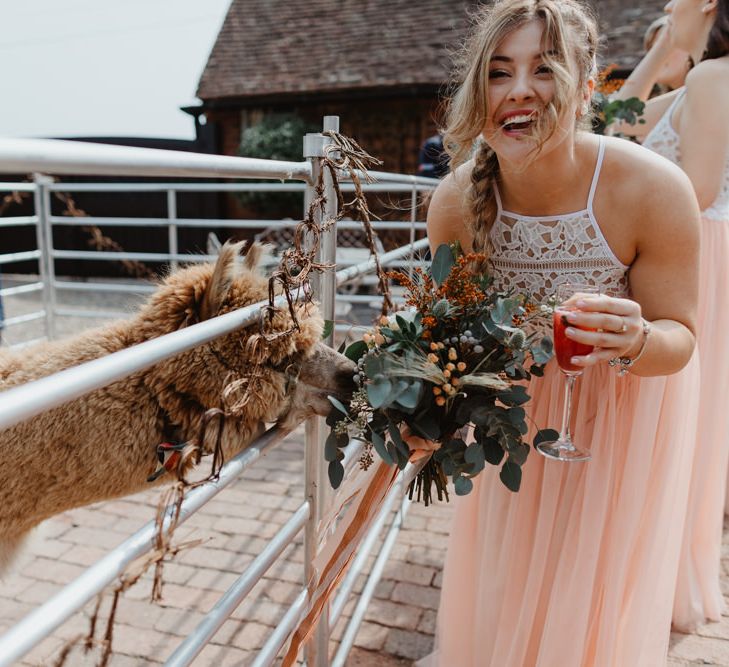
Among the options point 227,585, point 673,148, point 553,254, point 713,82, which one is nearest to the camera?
point 553,254

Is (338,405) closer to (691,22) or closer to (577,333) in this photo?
(577,333)

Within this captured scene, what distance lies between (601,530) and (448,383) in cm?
83

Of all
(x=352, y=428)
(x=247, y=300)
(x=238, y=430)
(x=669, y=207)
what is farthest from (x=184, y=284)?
(x=669, y=207)

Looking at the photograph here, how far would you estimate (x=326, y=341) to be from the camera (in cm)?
162

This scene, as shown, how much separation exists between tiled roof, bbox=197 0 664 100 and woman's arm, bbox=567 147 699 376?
1054 centimetres

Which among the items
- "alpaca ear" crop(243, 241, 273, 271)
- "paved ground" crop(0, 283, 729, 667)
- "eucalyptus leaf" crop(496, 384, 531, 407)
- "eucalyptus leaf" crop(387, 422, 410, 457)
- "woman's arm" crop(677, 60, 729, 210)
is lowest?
"paved ground" crop(0, 283, 729, 667)

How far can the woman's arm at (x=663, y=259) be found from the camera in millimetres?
1572

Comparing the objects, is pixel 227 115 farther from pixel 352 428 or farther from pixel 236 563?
pixel 352 428

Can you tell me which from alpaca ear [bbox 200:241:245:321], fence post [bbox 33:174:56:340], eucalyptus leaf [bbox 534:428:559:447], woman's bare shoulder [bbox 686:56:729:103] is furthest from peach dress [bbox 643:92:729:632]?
fence post [bbox 33:174:56:340]

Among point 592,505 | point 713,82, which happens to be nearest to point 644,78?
point 713,82

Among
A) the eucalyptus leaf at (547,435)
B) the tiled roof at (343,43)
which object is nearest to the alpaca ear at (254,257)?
the eucalyptus leaf at (547,435)

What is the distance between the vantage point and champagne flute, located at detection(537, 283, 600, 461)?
1.40 metres

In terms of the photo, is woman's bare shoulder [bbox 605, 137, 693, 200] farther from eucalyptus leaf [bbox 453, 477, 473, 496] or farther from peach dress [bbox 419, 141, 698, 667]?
eucalyptus leaf [bbox 453, 477, 473, 496]

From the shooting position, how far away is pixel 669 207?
158cm
